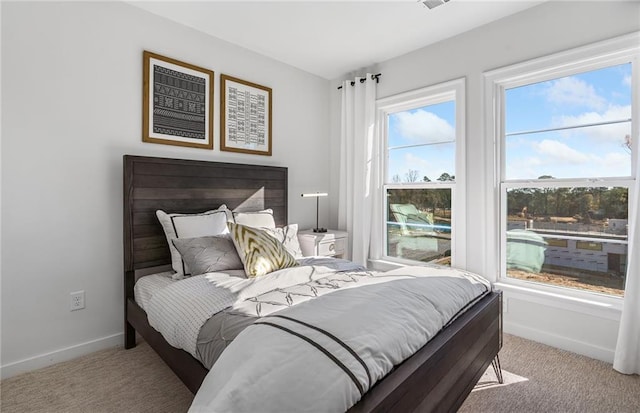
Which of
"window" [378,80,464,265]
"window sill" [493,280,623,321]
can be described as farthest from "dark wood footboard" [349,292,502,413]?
"window" [378,80,464,265]

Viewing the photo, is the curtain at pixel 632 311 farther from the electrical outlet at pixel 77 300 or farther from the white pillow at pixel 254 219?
the electrical outlet at pixel 77 300

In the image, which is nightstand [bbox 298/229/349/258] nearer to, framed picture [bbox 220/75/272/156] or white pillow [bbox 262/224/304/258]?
white pillow [bbox 262/224/304/258]

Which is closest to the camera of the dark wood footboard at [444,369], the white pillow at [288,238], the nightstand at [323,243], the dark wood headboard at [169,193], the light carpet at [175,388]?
the dark wood footboard at [444,369]

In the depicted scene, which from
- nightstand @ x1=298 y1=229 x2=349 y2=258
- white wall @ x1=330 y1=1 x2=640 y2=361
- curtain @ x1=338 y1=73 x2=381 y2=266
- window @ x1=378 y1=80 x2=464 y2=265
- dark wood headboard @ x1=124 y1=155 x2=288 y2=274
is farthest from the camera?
curtain @ x1=338 y1=73 x2=381 y2=266

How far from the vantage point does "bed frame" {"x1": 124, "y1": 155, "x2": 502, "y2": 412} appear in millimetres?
1150

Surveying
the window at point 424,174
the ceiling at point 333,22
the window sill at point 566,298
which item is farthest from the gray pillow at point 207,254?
the window sill at point 566,298

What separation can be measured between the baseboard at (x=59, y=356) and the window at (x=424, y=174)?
2.66 meters

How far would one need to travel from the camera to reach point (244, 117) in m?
3.20

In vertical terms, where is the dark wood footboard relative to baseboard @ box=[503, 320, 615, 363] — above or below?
above

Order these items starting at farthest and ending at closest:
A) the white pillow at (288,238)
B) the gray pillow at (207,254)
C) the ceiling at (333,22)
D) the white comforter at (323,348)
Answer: the white pillow at (288,238), the ceiling at (333,22), the gray pillow at (207,254), the white comforter at (323,348)

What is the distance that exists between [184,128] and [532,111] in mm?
2943

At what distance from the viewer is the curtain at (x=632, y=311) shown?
2039 millimetres

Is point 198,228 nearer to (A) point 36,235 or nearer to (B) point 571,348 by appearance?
(A) point 36,235

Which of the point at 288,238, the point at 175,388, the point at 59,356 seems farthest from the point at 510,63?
the point at 59,356
